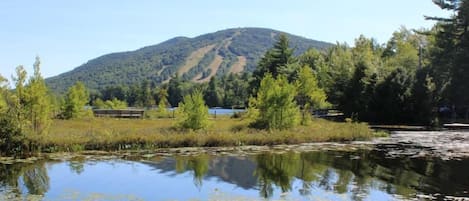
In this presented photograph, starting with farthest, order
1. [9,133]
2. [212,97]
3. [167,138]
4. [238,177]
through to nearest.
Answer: [212,97]
[167,138]
[9,133]
[238,177]

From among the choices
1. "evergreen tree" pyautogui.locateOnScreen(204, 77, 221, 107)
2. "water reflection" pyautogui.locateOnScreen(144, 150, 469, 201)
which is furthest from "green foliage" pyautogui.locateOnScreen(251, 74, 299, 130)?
"evergreen tree" pyautogui.locateOnScreen(204, 77, 221, 107)

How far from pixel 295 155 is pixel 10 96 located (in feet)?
47.9

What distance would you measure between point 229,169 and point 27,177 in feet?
24.2

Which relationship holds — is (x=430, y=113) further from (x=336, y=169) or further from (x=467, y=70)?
(x=336, y=169)

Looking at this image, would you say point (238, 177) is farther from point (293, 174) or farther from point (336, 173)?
point (336, 173)

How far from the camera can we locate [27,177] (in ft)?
57.4

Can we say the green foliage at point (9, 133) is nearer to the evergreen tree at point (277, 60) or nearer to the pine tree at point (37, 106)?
the pine tree at point (37, 106)

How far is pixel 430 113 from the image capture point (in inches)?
2045

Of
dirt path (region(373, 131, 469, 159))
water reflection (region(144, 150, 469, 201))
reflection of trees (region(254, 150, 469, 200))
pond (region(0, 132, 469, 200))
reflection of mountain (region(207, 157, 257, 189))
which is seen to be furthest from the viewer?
dirt path (region(373, 131, 469, 159))

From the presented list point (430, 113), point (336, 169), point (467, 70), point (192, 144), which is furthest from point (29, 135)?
point (467, 70)

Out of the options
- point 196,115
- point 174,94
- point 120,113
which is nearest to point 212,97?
point 174,94

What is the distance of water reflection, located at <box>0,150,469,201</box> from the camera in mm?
15461

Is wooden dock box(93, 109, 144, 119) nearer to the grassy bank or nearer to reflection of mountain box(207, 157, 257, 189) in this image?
the grassy bank

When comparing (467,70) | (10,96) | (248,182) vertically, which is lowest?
(248,182)
